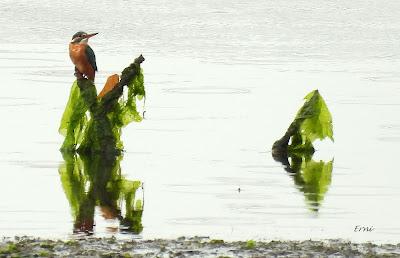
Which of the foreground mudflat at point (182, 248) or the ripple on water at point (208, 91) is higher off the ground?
the ripple on water at point (208, 91)

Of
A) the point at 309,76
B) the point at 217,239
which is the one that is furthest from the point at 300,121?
the point at 309,76

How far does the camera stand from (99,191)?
59.1 feet

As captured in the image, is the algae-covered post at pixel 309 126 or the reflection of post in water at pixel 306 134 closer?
the reflection of post in water at pixel 306 134

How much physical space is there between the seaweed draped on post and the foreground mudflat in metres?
7.08

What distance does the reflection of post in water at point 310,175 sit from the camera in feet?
57.9

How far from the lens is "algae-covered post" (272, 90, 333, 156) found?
71.2 feet

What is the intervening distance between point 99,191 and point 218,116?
29.2 feet

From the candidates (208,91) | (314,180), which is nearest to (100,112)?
(314,180)

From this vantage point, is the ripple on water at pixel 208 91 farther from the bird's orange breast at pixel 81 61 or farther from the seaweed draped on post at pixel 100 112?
the bird's orange breast at pixel 81 61

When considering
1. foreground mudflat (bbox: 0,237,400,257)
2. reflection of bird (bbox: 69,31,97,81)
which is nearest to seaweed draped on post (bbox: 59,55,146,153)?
reflection of bird (bbox: 69,31,97,81)

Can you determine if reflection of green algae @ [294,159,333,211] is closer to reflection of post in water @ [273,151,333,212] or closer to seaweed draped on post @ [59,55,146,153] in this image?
reflection of post in water @ [273,151,333,212]

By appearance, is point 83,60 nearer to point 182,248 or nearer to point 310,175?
point 310,175

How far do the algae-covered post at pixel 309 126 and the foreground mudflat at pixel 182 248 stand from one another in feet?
26.0

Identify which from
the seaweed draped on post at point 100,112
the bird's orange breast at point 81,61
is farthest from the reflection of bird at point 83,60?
the seaweed draped on post at point 100,112
